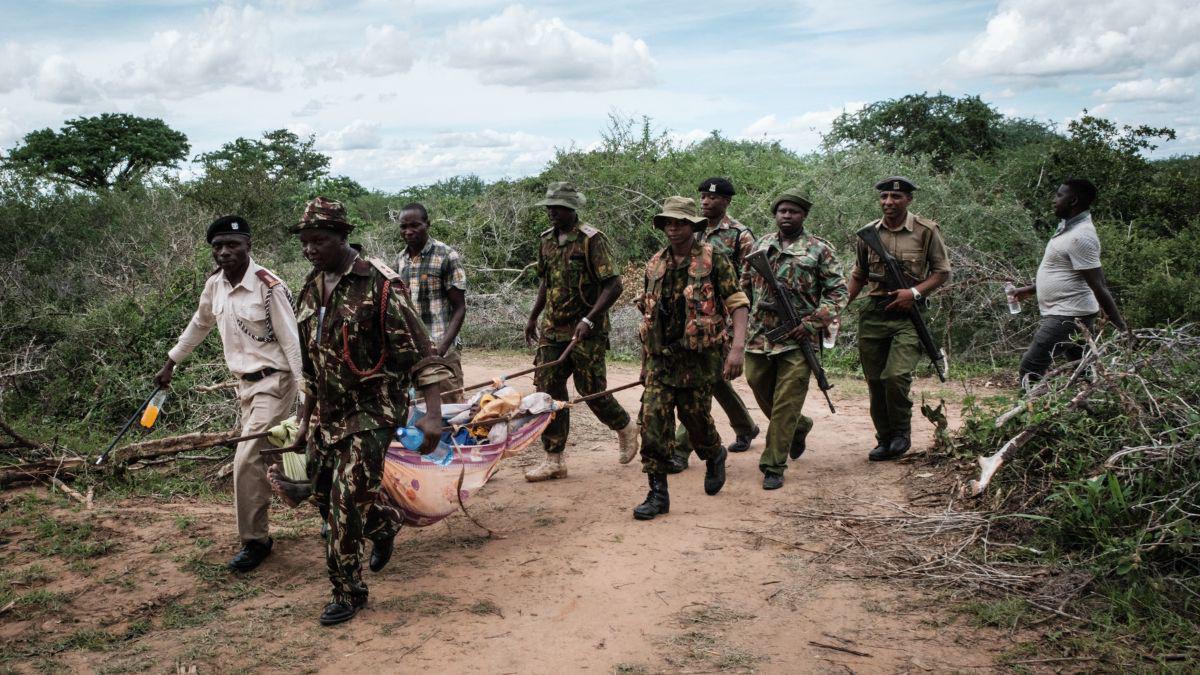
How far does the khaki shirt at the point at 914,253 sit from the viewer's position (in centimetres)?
603

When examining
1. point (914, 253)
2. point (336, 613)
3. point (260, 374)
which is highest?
point (914, 253)

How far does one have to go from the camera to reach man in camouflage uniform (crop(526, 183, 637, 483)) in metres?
5.74

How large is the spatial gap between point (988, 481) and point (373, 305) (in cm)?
337

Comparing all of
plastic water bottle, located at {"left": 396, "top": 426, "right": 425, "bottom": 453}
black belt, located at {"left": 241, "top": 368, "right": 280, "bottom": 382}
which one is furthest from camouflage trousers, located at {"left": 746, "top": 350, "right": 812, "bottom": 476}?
black belt, located at {"left": 241, "top": 368, "right": 280, "bottom": 382}

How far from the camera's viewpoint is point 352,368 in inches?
148

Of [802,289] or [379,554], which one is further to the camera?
[802,289]

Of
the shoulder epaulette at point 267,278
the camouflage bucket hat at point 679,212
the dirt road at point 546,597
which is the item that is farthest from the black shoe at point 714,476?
the shoulder epaulette at point 267,278

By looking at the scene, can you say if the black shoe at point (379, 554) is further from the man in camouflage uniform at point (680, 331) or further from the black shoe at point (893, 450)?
the black shoe at point (893, 450)

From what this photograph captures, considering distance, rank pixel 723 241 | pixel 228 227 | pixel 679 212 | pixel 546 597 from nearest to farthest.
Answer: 1. pixel 546 597
2. pixel 228 227
3. pixel 679 212
4. pixel 723 241

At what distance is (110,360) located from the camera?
7941mm

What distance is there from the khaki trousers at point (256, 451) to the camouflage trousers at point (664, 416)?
1988 millimetres

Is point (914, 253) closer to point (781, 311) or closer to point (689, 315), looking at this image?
point (781, 311)

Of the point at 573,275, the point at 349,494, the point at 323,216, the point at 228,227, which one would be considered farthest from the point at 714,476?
the point at 228,227

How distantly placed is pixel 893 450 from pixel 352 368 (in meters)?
4.02
